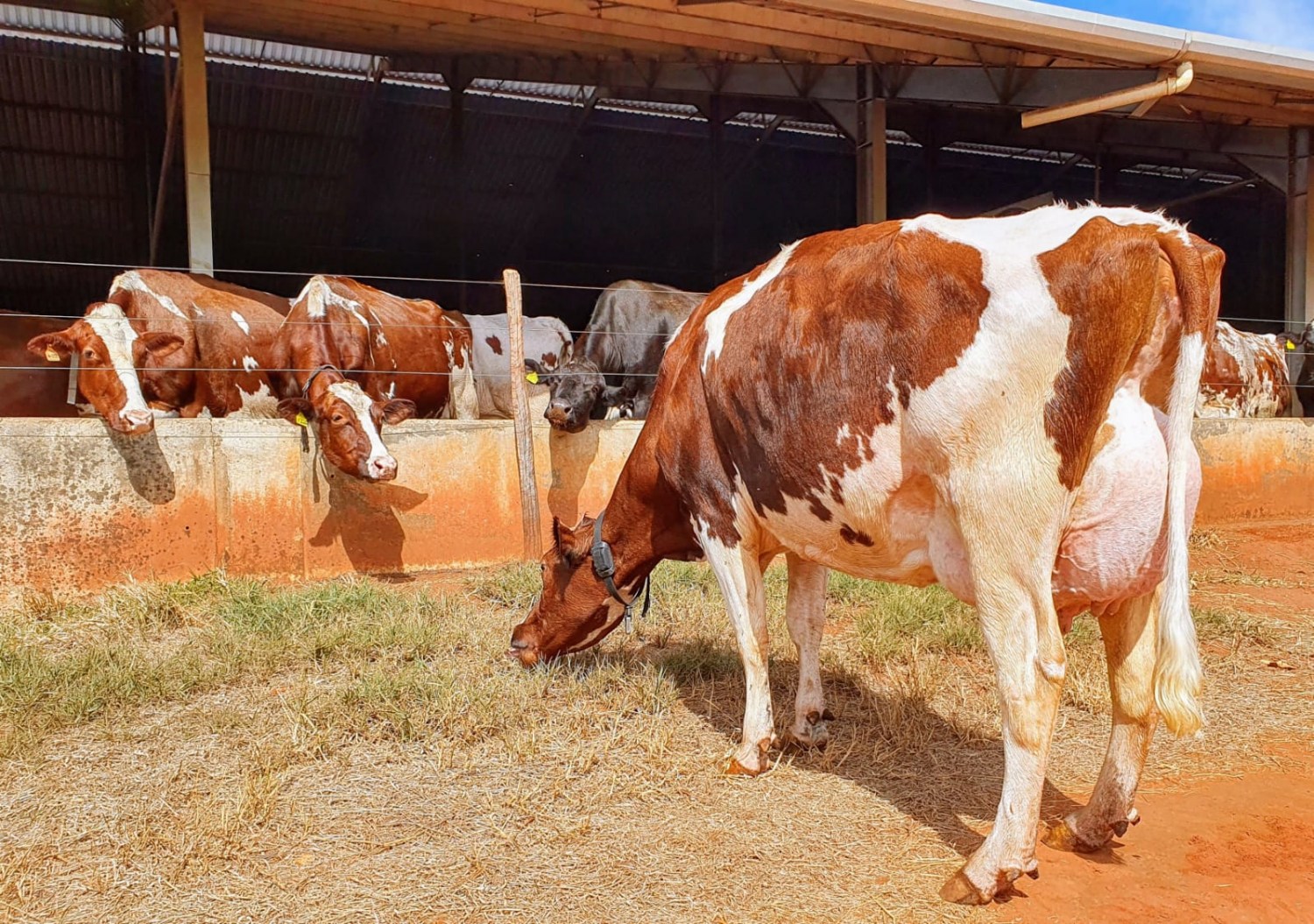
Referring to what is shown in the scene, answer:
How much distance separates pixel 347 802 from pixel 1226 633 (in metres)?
5.07

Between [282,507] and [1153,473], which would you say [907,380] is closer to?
[1153,473]

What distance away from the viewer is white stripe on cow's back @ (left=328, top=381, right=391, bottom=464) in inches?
279

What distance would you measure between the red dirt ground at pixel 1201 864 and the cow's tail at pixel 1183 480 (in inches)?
21.0

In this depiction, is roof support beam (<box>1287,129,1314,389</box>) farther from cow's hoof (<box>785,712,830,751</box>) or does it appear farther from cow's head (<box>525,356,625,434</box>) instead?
cow's hoof (<box>785,712,830,751</box>)

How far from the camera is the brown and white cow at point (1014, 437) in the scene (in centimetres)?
285

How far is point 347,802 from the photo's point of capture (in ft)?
11.9

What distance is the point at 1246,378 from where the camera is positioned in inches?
525

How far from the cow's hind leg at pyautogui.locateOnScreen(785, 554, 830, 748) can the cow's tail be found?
5.51 ft

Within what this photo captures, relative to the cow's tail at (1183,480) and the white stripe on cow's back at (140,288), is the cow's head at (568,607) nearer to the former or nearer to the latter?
the cow's tail at (1183,480)

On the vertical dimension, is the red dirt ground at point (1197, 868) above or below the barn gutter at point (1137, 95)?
below

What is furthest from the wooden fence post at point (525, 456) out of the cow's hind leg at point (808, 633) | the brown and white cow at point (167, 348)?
the cow's hind leg at point (808, 633)

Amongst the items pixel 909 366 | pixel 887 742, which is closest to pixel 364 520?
pixel 887 742

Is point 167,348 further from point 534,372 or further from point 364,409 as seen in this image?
point 534,372

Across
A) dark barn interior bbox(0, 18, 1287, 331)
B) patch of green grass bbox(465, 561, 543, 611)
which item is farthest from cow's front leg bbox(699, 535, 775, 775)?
dark barn interior bbox(0, 18, 1287, 331)
